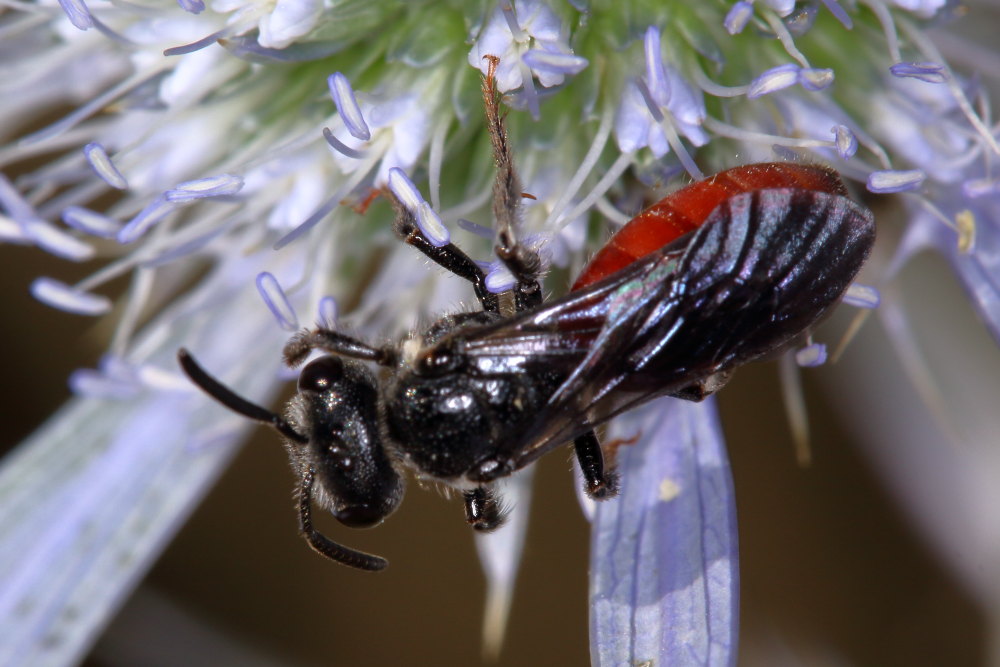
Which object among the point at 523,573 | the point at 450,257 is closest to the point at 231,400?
the point at 450,257

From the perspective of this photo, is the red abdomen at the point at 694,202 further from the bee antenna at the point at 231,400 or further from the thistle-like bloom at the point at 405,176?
the bee antenna at the point at 231,400

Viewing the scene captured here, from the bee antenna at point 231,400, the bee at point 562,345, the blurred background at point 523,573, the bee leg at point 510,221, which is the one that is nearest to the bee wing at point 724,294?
the bee at point 562,345

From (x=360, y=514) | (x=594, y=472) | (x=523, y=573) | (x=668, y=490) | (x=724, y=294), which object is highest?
(x=724, y=294)

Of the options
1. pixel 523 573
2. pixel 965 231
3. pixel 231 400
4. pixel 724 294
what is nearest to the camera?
pixel 724 294

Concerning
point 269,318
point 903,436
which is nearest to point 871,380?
point 903,436

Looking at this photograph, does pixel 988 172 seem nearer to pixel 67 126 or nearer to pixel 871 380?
pixel 871 380

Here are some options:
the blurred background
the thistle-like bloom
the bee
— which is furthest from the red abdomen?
the blurred background

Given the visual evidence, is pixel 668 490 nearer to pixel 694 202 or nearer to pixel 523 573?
pixel 694 202
